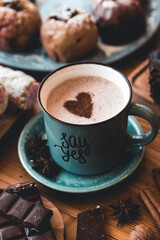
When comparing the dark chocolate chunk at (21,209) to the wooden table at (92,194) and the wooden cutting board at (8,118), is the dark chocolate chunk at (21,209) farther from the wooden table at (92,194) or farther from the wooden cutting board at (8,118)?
the wooden cutting board at (8,118)

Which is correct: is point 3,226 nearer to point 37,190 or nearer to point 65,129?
point 37,190

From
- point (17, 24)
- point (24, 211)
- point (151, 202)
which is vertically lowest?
point (151, 202)

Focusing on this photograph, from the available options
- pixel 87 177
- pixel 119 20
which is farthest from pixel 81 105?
pixel 119 20

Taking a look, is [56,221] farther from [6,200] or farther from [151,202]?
[151,202]

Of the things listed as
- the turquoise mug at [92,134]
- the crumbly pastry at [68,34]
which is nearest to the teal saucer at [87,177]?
the turquoise mug at [92,134]

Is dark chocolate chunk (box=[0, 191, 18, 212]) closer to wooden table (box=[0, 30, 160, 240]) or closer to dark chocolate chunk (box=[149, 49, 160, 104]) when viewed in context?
wooden table (box=[0, 30, 160, 240])

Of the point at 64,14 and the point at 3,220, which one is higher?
the point at 64,14

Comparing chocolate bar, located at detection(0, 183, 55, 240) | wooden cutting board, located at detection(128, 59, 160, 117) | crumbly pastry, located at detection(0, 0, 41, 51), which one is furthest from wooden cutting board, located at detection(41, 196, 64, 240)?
crumbly pastry, located at detection(0, 0, 41, 51)
